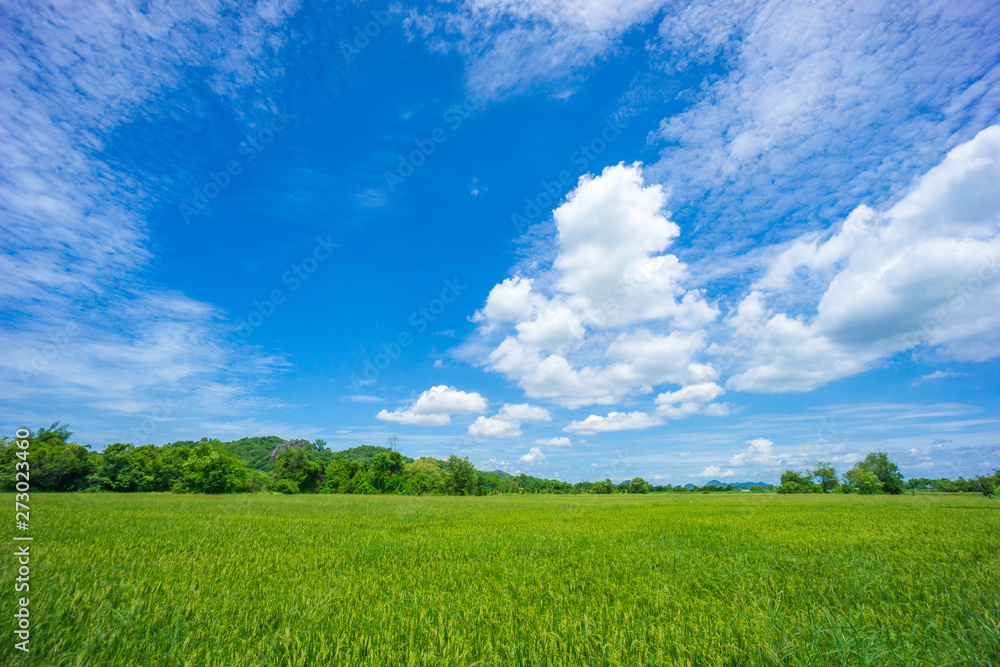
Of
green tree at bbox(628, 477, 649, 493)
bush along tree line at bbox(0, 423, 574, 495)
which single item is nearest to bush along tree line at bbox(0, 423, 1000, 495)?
bush along tree line at bbox(0, 423, 574, 495)

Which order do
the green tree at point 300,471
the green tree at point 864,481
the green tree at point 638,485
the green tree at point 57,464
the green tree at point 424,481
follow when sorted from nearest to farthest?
the green tree at point 57,464, the green tree at point 300,471, the green tree at point 424,481, the green tree at point 864,481, the green tree at point 638,485

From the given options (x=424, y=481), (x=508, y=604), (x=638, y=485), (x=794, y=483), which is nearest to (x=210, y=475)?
(x=424, y=481)

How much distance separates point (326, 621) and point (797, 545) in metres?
11.5

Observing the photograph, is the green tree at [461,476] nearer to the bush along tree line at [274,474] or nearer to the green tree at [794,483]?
the bush along tree line at [274,474]

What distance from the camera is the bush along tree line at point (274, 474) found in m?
52.9

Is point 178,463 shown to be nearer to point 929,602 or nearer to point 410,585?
point 410,585

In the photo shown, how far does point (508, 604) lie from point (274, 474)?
90.4m

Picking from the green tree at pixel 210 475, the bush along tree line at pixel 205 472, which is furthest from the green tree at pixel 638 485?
the green tree at pixel 210 475

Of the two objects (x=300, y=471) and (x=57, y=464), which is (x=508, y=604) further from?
(x=300, y=471)

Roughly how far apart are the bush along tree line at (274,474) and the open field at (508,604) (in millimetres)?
43384

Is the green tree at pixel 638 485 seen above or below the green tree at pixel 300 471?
below

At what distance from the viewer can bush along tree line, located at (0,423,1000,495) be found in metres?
52.9

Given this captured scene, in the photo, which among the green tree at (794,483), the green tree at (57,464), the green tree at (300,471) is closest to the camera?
the green tree at (57,464)

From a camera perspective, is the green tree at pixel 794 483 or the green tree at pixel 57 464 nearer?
the green tree at pixel 57 464
